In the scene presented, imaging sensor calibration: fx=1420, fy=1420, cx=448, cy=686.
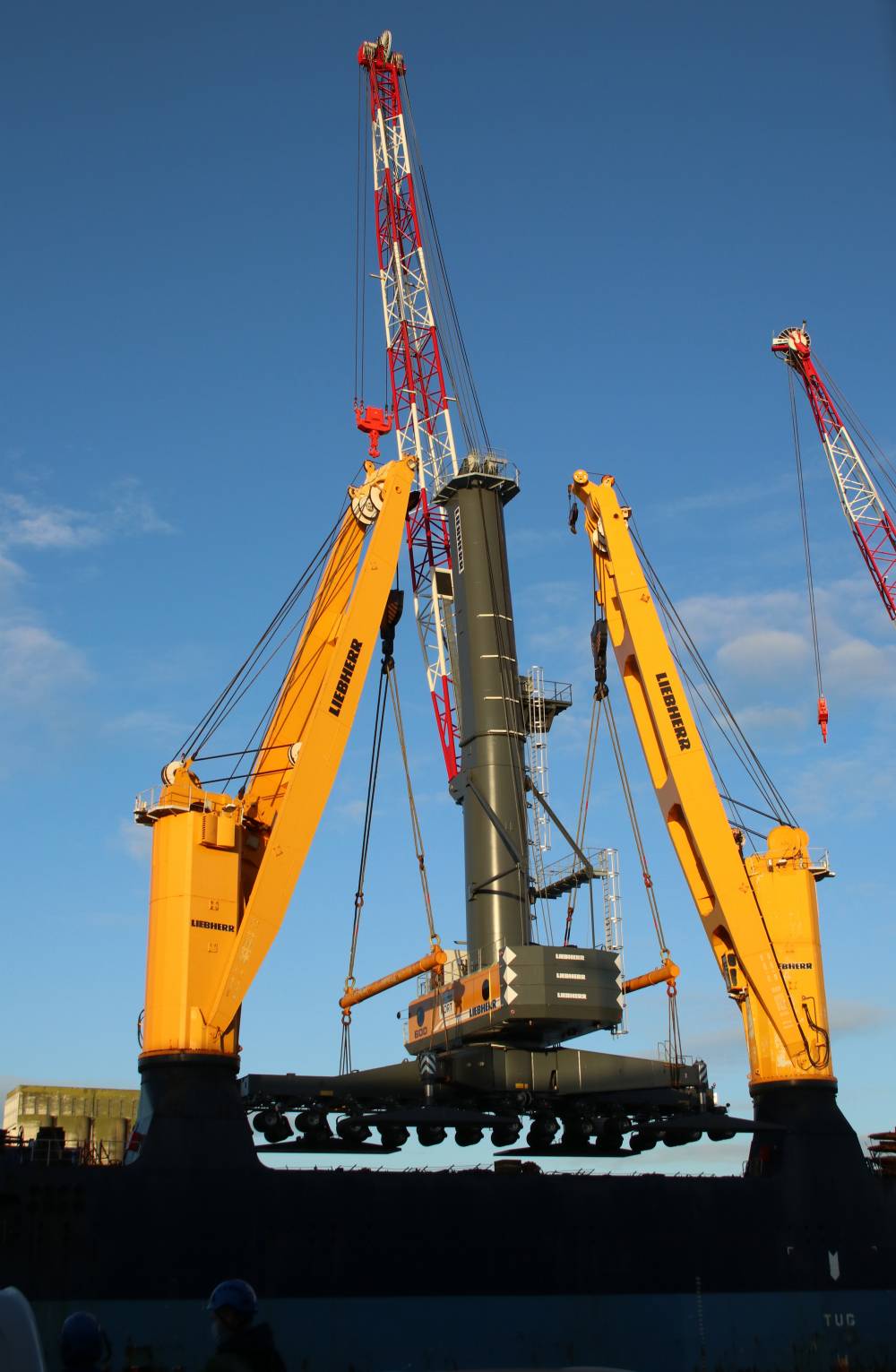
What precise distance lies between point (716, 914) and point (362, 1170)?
1467 cm

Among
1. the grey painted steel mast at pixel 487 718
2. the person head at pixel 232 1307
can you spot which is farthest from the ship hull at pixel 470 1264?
the person head at pixel 232 1307

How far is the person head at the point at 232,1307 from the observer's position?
6.97 m

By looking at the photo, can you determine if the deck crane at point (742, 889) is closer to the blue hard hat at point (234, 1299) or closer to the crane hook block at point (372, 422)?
the crane hook block at point (372, 422)

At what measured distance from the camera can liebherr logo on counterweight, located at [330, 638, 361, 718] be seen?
42.4 m

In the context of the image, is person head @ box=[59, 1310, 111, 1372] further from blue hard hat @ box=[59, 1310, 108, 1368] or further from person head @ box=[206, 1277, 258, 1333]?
person head @ box=[206, 1277, 258, 1333]

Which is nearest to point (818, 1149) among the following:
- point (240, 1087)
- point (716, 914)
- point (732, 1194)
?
point (732, 1194)

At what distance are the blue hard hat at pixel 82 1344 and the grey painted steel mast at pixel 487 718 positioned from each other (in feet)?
128

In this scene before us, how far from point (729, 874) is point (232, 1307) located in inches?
1526

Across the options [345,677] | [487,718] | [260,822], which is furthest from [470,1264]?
[487,718]

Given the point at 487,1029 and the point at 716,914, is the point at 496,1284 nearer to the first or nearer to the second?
the point at 487,1029

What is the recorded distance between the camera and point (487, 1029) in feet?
138

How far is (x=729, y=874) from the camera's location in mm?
44375

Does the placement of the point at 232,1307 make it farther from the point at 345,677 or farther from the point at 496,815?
the point at 496,815

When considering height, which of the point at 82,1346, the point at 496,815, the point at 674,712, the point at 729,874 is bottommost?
the point at 82,1346
